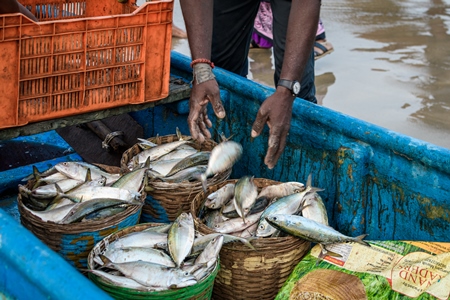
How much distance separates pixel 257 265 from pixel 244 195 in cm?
41

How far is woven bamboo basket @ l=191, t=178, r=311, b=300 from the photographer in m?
2.72

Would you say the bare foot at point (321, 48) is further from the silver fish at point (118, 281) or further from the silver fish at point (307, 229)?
the silver fish at point (118, 281)

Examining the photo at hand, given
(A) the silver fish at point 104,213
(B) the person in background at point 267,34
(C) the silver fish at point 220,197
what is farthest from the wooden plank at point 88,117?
(B) the person in background at point 267,34

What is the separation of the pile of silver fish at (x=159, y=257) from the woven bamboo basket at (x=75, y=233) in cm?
13

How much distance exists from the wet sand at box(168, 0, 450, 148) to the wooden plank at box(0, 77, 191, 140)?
107 inches

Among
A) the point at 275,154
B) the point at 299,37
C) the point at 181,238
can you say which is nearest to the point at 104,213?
the point at 181,238

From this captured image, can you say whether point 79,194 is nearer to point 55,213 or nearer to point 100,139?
point 55,213

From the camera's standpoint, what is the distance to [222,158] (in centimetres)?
324

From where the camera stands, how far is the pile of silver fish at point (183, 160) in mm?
3225

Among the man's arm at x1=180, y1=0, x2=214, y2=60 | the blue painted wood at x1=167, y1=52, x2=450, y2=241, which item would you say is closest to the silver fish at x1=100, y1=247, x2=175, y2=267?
the blue painted wood at x1=167, y1=52, x2=450, y2=241

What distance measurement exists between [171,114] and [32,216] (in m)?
1.52

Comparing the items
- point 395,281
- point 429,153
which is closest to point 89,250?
point 395,281

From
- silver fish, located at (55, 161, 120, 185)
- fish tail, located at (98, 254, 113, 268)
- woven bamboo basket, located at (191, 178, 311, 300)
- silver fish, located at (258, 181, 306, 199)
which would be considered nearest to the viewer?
fish tail, located at (98, 254, 113, 268)

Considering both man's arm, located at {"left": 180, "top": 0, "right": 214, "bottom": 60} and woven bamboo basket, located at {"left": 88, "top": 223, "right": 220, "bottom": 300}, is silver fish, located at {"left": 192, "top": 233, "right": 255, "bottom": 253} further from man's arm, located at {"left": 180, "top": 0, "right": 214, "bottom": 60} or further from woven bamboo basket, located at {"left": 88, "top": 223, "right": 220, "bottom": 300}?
man's arm, located at {"left": 180, "top": 0, "right": 214, "bottom": 60}
